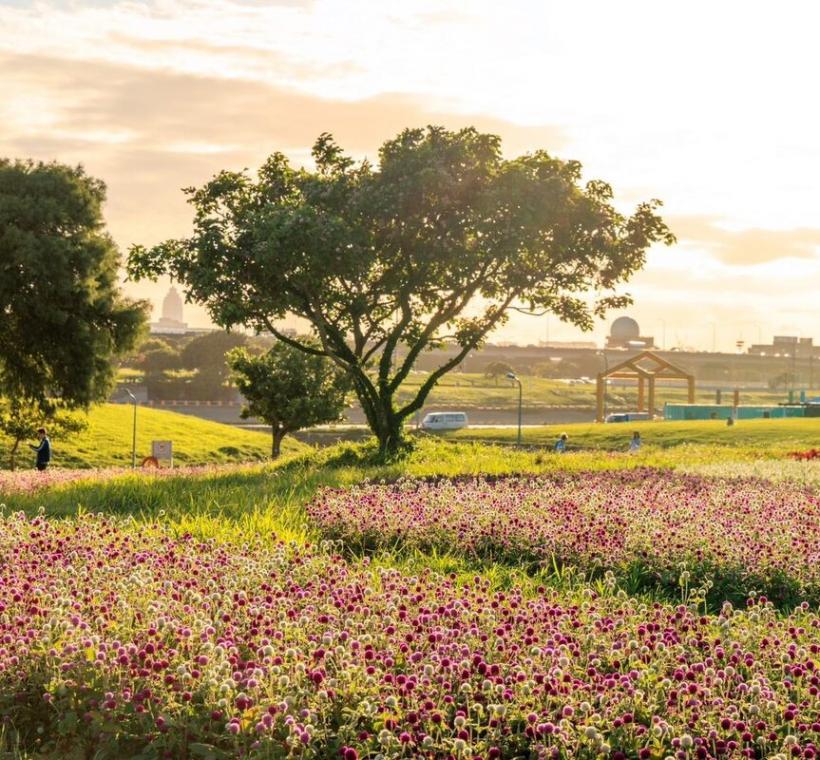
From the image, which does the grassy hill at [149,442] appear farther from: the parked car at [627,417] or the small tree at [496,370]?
the small tree at [496,370]

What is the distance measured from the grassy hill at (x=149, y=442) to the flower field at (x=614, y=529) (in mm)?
38884

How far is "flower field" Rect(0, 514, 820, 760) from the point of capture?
5.53m

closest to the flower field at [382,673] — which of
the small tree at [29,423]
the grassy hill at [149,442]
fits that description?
the small tree at [29,423]

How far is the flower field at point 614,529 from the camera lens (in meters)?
10.3

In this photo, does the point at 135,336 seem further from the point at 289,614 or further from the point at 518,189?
the point at 289,614

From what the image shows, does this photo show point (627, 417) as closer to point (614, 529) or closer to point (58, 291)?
point (58, 291)

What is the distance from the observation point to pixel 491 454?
27.2 meters

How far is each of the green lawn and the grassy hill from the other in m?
15.0

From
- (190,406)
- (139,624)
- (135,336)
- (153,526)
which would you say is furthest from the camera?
(190,406)

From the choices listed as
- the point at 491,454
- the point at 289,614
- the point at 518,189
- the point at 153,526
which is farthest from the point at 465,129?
the point at 289,614

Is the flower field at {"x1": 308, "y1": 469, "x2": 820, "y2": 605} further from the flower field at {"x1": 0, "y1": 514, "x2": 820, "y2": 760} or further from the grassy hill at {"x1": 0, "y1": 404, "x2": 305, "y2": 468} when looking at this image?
the grassy hill at {"x1": 0, "y1": 404, "x2": 305, "y2": 468}

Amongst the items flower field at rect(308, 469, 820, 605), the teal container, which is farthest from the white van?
flower field at rect(308, 469, 820, 605)

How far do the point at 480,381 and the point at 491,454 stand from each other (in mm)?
139221

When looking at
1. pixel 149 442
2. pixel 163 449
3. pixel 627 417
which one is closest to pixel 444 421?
pixel 627 417
